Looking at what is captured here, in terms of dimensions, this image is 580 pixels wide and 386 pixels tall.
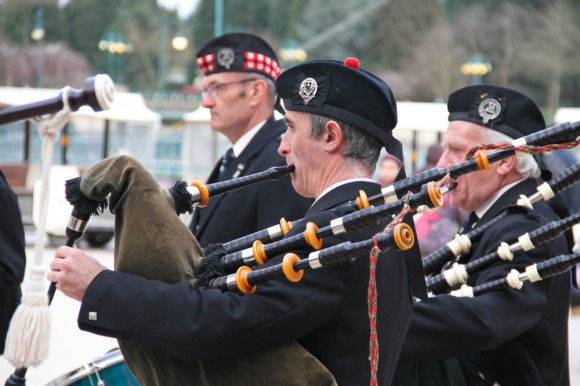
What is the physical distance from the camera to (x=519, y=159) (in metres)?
3.40

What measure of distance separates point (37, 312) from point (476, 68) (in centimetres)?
3498

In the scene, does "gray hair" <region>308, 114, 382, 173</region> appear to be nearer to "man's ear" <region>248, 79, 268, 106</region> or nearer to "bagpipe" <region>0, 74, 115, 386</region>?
"bagpipe" <region>0, 74, 115, 386</region>

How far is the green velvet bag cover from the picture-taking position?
2.19 meters

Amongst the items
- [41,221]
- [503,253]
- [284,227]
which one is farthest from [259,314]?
[41,221]

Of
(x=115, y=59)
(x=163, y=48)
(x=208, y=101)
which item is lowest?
(x=208, y=101)

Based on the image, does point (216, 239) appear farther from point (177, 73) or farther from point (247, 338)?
point (177, 73)

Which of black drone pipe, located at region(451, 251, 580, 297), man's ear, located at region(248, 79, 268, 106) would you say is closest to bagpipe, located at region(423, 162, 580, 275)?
black drone pipe, located at region(451, 251, 580, 297)

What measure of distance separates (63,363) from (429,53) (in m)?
44.0

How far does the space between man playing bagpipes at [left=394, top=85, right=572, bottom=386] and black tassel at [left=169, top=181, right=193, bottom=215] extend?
2.80 feet

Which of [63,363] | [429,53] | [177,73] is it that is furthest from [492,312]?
[177,73]

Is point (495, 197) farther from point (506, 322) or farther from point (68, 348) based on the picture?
point (68, 348)

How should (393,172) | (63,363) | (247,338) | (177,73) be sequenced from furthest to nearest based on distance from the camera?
(177,73)
(393,172)
(63,363)
(247,338)

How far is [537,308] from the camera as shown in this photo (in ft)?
9.97

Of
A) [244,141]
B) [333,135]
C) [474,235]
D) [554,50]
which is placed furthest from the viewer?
[554,50]
